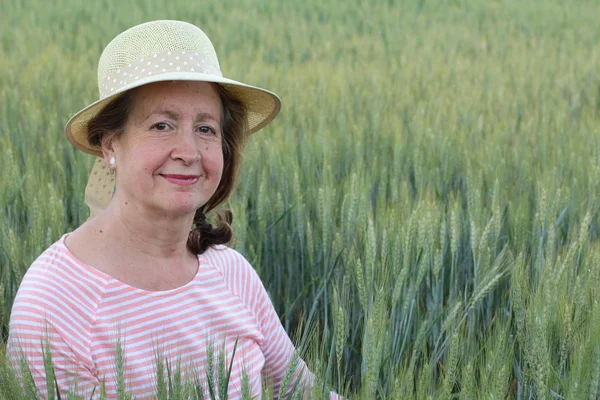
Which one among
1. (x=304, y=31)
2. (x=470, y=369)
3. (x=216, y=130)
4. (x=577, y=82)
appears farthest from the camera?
(x=304, y=31)

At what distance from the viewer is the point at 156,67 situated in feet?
5.26

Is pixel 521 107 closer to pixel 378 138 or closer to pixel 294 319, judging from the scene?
pixel 378 138

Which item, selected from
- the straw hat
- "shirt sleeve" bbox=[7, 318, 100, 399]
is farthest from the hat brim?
"shirt sleeve" bbox=[7, 318, 100, 399]

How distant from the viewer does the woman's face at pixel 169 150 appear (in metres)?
1.58

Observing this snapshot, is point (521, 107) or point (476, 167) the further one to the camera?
point (521, 107)

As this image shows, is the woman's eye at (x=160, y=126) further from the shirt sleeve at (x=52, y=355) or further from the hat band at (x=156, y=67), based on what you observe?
the shirt sleeve at (x=52, y=355)

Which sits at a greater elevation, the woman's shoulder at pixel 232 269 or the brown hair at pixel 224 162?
the brown hair at pixel 224 162

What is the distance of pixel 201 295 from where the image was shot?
168 centimetres

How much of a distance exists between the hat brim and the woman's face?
A: 4cm

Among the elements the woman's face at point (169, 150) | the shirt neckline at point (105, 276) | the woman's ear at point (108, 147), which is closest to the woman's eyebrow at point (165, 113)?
the woman's face at point (169, 150)

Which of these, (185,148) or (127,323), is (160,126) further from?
(127,323)

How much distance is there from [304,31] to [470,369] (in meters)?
6.16

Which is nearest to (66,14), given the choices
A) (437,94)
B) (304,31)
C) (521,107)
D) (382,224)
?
(304,31)

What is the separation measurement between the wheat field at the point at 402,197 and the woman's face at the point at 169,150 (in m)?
0.33
